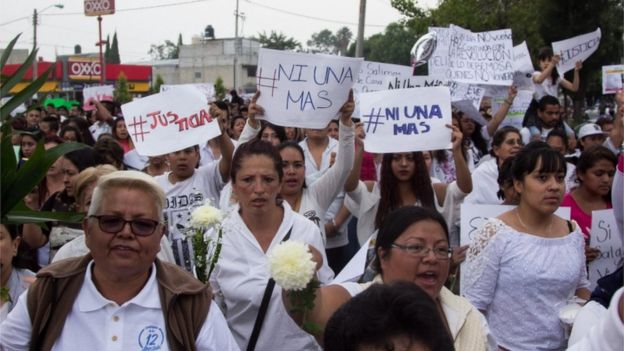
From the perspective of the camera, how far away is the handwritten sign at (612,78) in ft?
33.2

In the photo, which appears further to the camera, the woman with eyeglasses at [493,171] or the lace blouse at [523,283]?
the woman with eyeglasses at [493,171]

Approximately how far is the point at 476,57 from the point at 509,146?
3270 millimetres

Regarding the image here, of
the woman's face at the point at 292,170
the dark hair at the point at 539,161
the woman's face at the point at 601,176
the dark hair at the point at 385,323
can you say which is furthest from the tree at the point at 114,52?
the dark hair at the point at 385,323

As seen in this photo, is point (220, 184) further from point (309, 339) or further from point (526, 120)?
point (526, 120)

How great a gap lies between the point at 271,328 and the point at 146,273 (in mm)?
871

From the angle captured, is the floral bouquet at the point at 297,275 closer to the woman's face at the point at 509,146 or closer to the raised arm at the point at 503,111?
the woman's face at the point at 509,146

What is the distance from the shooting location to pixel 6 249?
351cm

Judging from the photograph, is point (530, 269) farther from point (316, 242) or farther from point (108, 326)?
point (108, 326)

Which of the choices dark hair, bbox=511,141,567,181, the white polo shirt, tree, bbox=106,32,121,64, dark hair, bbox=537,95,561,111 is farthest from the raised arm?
tree, bbox=106,32,121,64

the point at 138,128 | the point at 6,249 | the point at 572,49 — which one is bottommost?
the point at 6,249

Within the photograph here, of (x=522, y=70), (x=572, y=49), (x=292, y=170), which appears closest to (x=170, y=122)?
(x=292, y=170)

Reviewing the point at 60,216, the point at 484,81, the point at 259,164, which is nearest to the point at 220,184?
the point at 259,164

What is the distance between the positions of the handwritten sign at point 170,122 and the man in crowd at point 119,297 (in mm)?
2733

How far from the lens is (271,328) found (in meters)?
3.51
